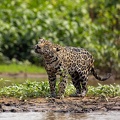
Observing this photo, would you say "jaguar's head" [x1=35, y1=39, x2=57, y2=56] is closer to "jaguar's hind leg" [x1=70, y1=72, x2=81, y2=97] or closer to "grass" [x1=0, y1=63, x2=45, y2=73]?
"jaguar's hind leg" [x1=70, y1=72, x2=81, y2=97]

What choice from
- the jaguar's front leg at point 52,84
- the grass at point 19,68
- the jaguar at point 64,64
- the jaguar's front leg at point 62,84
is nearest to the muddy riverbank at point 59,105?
the jaguar's front leg at point 62,84

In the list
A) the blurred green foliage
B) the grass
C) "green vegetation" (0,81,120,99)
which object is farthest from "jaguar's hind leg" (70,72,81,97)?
the blurred green foliage

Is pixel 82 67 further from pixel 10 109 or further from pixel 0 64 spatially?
pixel 0 64

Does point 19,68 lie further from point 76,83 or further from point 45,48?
point 45,48

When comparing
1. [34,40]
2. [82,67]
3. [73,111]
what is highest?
[34,40]

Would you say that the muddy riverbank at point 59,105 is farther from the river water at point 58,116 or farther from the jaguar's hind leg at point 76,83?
the jaguar's hind leg at point 76,83

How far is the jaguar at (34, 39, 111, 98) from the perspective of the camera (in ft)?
45.5

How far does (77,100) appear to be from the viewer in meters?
13.9

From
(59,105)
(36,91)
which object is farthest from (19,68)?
(59,105)

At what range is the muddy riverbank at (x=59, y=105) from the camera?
42.5ft

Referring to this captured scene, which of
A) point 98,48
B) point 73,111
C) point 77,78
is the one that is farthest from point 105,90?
point 98,48

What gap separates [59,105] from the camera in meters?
13.3

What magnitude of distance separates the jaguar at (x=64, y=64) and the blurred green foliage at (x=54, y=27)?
10.3 m

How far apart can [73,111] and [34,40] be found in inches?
533
